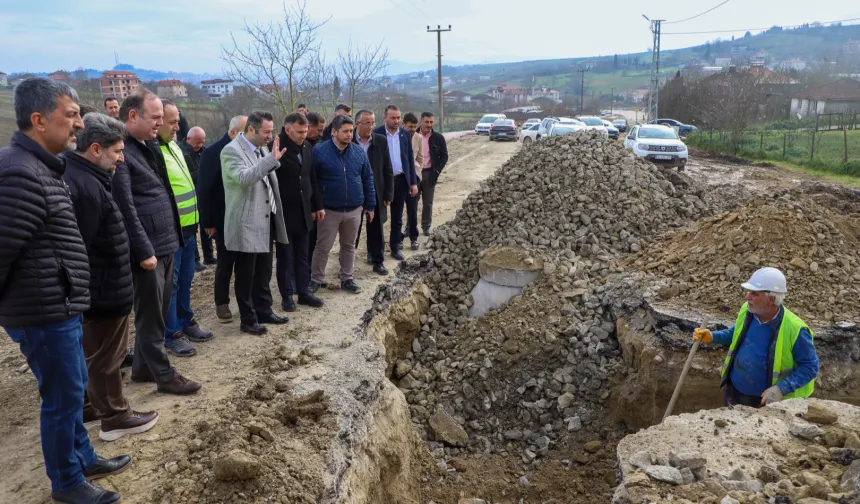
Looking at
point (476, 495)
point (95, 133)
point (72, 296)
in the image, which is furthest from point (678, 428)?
point (95, 133)

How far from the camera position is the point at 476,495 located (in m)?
4.86

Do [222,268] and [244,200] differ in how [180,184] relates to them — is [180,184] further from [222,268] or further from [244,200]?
[222,268]

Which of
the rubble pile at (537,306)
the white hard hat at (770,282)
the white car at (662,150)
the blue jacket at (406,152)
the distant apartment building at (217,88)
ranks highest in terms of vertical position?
the distant apartment building at (217,88)

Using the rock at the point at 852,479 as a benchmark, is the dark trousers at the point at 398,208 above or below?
above

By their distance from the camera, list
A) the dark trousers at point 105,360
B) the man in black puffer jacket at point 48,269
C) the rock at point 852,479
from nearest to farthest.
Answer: the man in black puffer jacket at point 48,269 < the rock at point 852,479 < the dark trousers at point 105,360

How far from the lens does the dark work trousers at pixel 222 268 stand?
518 cm

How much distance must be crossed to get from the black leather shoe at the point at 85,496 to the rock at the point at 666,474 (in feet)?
9.26

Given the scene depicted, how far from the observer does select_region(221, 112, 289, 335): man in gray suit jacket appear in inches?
189

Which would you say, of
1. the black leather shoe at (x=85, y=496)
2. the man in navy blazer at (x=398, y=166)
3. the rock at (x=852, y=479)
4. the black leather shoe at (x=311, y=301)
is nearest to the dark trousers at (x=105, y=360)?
the black leather shoe at (x=85, y=496)

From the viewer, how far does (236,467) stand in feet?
10.0

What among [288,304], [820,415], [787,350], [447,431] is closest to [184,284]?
[288,304]

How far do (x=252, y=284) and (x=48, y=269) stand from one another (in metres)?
2.67

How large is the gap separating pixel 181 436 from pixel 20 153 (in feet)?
6.11

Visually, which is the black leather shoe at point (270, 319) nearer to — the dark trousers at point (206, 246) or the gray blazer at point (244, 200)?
the gray blazer at point (244, 200)
